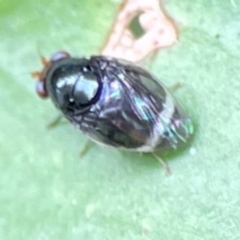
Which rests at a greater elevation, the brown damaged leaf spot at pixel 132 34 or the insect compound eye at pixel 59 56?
the brown damaged leaf spot at pixel 132 34

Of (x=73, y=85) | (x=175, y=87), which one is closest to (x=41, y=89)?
(x=73, y=85)

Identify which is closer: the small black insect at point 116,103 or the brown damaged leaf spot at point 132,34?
the small black insect at point 116,103

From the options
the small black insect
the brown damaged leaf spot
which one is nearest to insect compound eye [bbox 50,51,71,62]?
the small black insect

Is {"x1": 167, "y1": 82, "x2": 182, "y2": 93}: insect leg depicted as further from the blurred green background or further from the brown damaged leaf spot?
the brown damaged leaf spot

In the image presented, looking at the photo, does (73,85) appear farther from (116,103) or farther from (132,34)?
(132,34)

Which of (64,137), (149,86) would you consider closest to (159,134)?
(149,86)

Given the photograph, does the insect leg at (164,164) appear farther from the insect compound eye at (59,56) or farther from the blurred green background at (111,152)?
the insect compound eye at (59,56)

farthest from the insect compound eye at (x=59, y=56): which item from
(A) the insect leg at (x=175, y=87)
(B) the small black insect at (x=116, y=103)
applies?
(A) the insect leg at (x=175, y=87)
